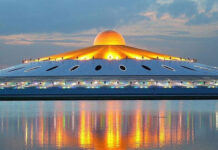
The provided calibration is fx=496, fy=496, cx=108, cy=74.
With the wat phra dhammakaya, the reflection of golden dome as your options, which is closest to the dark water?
the wat phra dhammakaya

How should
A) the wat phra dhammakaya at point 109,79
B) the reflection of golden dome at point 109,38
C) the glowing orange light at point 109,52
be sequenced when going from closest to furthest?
the wat phra dhammakaya at point 109,79
the glowing orange light at point 109,52
the reflection of golden dome at point 109,38

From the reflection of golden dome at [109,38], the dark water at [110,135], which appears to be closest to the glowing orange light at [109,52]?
the reflection of golden dome at [109,38]

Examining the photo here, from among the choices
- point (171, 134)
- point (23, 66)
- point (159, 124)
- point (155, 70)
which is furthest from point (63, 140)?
point (23, 66)

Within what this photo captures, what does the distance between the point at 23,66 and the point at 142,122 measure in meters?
42.2

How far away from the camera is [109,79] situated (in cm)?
5275

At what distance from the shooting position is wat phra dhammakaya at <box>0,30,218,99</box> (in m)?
51.7

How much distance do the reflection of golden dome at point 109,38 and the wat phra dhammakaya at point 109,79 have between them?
5785 mm

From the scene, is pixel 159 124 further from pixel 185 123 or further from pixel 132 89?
pixel 132 89

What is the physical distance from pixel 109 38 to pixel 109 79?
14.9 metres

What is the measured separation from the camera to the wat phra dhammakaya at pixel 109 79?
51.7 metres

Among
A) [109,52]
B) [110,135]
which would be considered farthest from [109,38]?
[110,135]

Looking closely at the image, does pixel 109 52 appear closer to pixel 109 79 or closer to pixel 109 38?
pixel 109 38

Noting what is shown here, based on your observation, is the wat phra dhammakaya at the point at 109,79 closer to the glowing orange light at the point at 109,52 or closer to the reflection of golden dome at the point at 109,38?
the glowing orange light at the point at 109,52

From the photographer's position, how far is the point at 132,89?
169 ft
